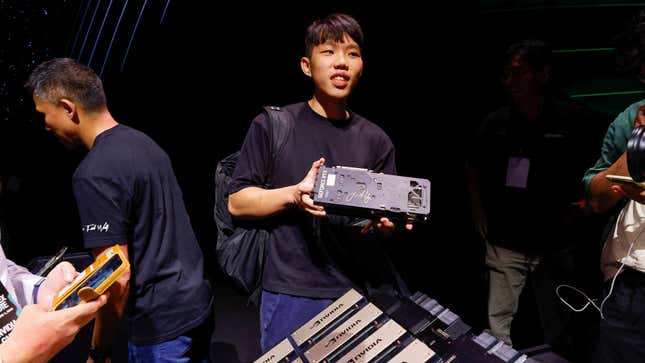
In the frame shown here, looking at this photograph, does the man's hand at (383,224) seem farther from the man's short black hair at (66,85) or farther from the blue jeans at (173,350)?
the man's short black hair at (66,85)

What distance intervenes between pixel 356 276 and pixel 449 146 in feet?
8.16

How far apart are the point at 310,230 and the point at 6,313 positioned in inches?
36.3

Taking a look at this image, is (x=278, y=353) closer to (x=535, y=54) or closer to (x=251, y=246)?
(x=251, y=246)

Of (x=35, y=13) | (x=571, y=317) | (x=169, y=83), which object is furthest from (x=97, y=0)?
(x=571, y=317)

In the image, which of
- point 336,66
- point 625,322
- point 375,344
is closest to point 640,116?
point 625,322

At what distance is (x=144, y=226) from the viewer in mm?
1763

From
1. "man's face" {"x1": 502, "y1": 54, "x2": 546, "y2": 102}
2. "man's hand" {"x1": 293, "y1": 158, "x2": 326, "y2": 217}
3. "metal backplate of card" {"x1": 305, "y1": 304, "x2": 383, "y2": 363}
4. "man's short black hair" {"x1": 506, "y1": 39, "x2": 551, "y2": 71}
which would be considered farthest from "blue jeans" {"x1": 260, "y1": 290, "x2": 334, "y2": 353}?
"man's short black hair" {"x1": 506, "y1": 39, "x2": 551, "y2": 71}

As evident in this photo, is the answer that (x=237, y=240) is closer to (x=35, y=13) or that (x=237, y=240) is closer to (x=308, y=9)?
(x=308, y=9)

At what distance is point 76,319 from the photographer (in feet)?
3.51

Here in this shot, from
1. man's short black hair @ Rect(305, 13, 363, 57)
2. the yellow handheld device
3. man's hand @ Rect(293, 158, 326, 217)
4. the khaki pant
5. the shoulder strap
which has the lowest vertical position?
the khaki pant

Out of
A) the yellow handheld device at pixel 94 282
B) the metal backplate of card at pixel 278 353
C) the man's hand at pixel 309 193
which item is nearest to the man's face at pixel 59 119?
the yellow handheld device at pixel 94 282

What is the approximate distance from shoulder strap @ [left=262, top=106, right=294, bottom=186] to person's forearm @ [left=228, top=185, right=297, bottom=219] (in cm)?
13

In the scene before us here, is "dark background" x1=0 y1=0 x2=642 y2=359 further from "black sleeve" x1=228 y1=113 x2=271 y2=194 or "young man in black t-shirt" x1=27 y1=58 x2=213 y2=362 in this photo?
"black sleeve" x1=228 y1=113 x2=271 y2=194

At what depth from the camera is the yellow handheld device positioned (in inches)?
Result: 42.8
